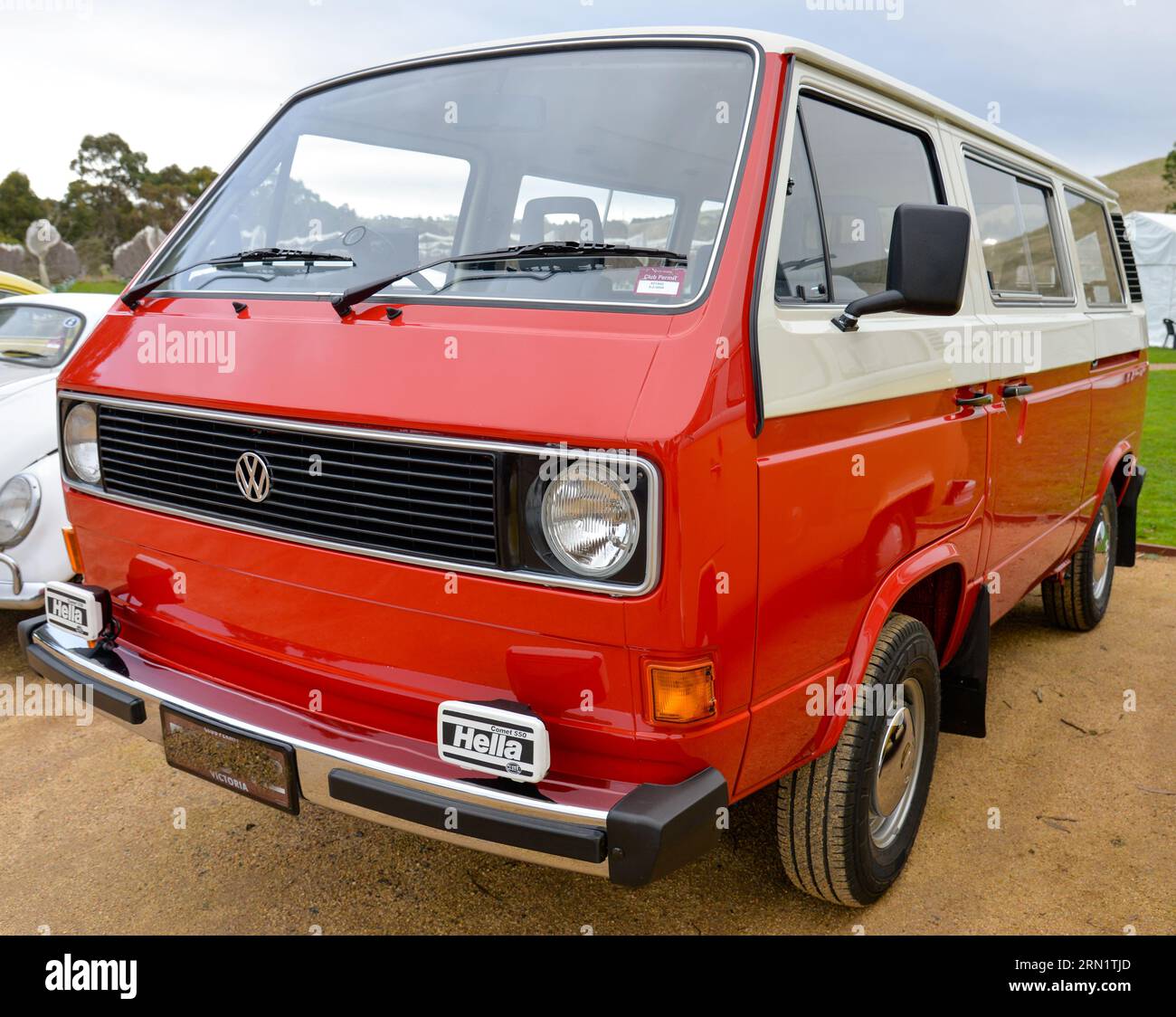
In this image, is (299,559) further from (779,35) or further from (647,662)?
(779,35)

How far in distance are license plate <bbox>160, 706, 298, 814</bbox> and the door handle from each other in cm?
213

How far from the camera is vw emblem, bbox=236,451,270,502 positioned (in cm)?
240

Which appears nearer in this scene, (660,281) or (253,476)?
(660,281)

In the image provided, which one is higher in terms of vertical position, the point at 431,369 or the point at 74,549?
the point at 431,369

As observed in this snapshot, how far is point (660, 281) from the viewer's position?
2.22 m

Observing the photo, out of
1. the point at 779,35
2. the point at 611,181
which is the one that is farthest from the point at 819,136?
the point at 611,181

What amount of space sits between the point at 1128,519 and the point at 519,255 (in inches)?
179

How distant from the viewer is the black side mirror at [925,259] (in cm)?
232

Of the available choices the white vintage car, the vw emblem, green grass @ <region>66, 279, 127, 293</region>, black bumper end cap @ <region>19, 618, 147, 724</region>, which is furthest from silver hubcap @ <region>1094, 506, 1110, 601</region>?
green grass @ <region>66, 279, 127, 293</region>

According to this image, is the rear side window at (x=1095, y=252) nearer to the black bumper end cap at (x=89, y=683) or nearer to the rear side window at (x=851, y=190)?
the rear side window at (x=851, y=190)

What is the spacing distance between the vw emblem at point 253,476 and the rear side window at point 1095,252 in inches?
150

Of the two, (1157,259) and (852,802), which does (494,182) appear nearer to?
(852,802)

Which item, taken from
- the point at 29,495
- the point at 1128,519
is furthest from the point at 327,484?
the point at 1128,519

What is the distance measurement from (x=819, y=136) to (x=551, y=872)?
224cm
